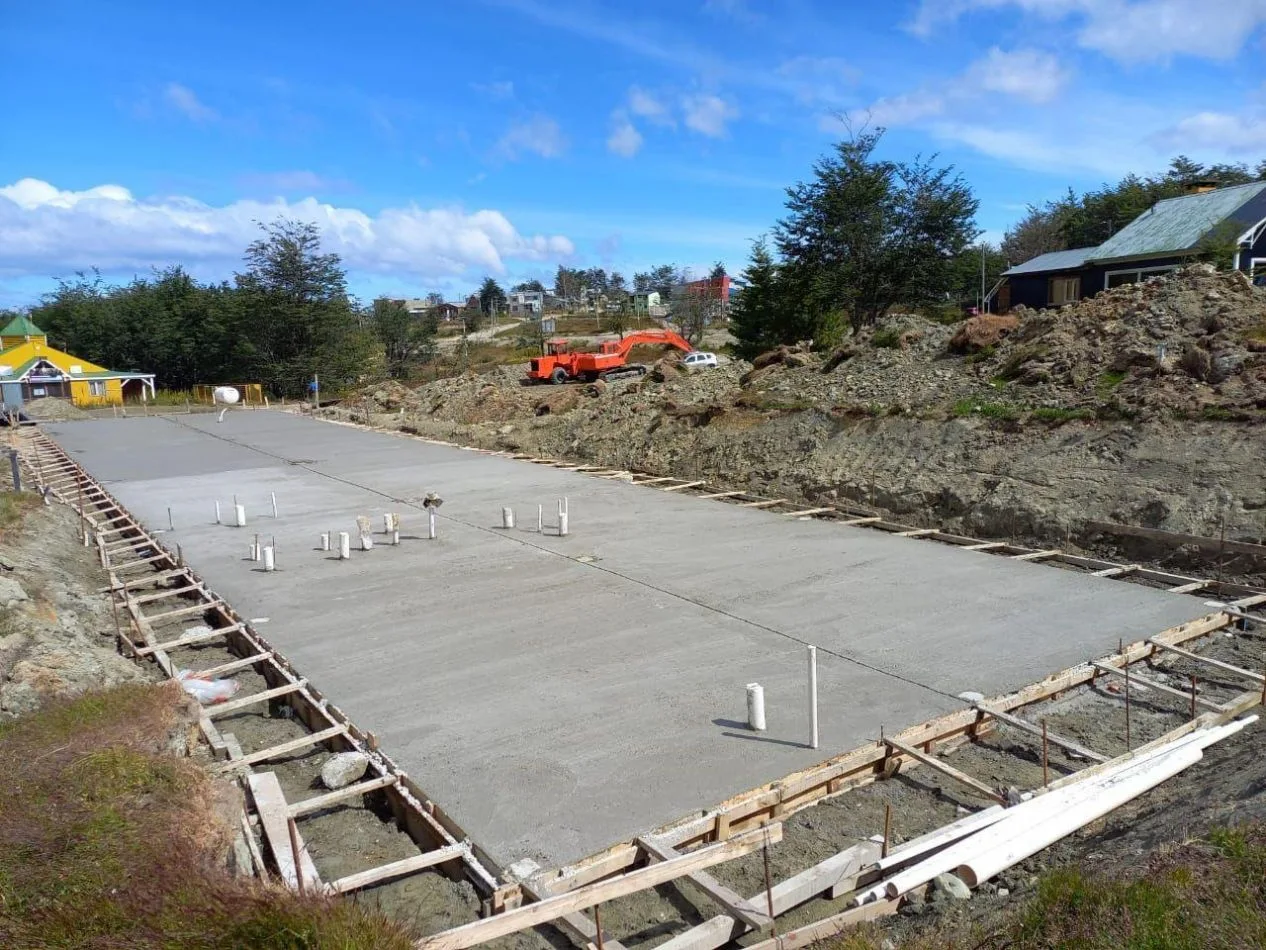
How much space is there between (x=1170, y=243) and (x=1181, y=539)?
21612 mm

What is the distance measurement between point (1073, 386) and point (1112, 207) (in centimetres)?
4507

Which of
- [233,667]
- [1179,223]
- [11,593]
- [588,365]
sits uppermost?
[1179,223]

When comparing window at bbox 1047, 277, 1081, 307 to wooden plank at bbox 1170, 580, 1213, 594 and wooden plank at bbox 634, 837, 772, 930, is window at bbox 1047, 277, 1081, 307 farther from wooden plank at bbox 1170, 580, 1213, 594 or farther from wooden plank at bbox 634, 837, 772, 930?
wooden plank at bbox 634, 837, 772, 930

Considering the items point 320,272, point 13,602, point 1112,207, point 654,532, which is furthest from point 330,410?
point 1112,207

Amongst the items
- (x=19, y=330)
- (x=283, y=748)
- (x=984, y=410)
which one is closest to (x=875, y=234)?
(x=984, y=410)

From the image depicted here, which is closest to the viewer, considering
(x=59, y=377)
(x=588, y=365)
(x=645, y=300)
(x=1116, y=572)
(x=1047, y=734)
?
(x=1047, y=734)

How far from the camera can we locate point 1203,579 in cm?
992

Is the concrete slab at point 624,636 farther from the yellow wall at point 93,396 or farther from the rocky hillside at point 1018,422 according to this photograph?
the yellow wall at point 93,396

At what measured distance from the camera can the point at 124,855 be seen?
429 cm

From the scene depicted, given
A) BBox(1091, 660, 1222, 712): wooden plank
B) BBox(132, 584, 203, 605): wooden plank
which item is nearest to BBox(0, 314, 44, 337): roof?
BBox(132, 584, 203, 605): wooden plank

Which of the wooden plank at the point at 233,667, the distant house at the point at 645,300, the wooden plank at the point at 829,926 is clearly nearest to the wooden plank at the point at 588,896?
the wooden plank at the point at 829,926

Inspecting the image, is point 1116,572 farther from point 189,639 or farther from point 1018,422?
point 189,639

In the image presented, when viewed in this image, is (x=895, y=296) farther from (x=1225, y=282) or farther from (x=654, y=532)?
(x=654, y=532)

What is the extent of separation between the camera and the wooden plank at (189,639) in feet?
27.1
